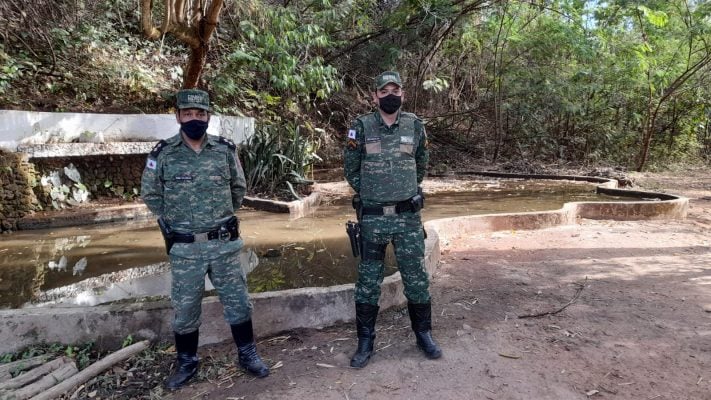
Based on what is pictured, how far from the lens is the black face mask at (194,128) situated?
2.63 metres

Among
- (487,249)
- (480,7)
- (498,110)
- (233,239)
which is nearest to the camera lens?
(233,239)

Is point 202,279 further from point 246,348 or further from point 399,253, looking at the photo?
point 399,253

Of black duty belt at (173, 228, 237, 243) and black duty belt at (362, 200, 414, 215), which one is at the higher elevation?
black duty belt at (362, 200, 414, 215)

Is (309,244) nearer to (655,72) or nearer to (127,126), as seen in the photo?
(127,126)

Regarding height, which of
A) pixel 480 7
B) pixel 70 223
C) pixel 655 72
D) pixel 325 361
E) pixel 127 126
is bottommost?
pixel 325 361

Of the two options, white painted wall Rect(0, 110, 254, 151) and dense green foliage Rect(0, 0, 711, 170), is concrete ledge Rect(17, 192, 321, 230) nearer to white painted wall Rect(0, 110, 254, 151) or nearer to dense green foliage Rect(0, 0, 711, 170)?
white painted wall Rect(0, 110, 254, 151)

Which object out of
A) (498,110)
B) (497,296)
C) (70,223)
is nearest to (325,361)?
(497,296)

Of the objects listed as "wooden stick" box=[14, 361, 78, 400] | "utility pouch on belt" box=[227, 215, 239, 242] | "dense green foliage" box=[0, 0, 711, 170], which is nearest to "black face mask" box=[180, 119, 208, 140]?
"utility pouch on belt" box=[227, 215, 239, 242]

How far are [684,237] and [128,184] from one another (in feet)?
25.3

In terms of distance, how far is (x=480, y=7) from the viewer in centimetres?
1153

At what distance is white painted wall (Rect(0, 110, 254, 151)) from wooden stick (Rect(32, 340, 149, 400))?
4.51 m

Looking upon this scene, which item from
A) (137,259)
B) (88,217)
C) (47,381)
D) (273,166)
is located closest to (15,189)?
(88,217)

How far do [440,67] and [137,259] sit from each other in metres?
11.8

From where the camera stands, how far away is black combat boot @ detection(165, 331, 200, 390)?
8.69ft
